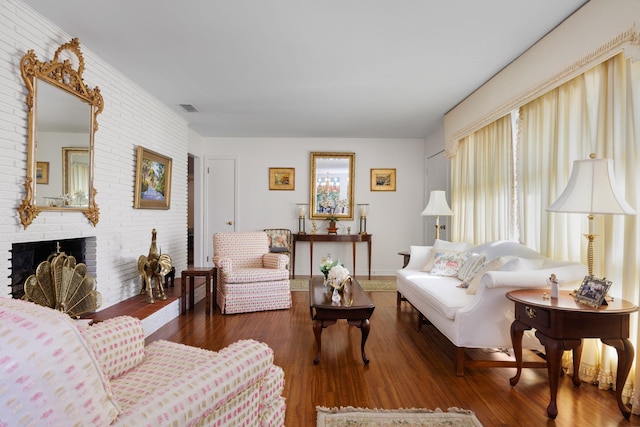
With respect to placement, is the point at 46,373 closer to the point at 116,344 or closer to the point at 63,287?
the point at 116,344

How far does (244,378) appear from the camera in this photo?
116cm

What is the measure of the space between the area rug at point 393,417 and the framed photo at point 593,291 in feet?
2.97

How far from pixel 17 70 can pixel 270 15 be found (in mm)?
1798

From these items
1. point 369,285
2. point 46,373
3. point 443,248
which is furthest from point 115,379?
point 369,285

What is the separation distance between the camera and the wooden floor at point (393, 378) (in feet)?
6.23

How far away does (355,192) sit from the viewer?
6.30 metres

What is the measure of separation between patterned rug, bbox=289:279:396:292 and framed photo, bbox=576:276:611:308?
3.17 m

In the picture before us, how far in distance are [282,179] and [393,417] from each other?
16.1ft

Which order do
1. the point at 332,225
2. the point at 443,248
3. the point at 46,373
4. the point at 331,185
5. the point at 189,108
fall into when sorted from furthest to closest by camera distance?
1. the point at 331,185
2. the point at 332,225
3. the point at 189,108
4. the point at 443,248
5. the point at 46,373

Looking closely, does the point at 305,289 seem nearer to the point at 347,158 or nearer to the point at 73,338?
the point at 347,158

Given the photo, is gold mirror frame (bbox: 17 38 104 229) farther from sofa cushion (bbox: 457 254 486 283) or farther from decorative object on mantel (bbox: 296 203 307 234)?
sofa cushion (bbox: 457 254 486 283)

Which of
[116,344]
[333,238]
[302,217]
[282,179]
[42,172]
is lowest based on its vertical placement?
[116,344]

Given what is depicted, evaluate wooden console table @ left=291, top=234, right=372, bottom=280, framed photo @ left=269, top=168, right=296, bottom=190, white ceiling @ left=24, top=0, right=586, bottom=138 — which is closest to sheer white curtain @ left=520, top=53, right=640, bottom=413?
white ceiling @ left=24, top=0, right=586, bottom=138

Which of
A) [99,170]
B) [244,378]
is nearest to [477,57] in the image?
[244,378]
